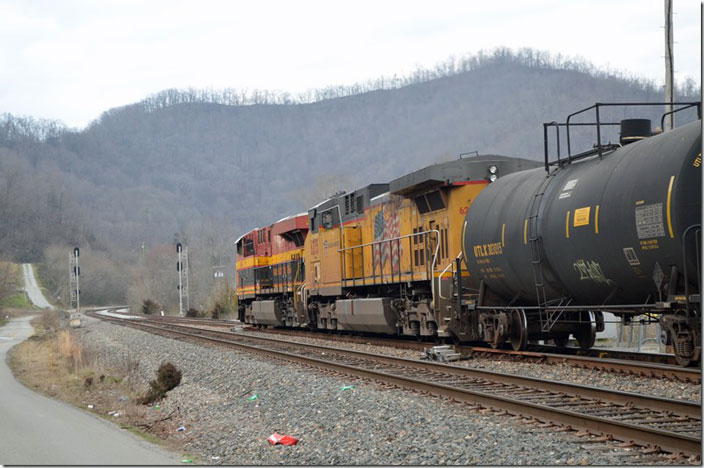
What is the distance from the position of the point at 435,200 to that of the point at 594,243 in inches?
249

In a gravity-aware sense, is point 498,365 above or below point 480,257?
below

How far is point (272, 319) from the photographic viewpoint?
3195 cm

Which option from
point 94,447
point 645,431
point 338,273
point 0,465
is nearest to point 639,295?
point 645,431

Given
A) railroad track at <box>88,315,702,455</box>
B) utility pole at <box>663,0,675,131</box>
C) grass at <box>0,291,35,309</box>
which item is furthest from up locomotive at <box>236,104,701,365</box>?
grass at <box>0,291,35,309</box>

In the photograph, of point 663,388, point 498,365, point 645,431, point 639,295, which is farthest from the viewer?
point 498,365

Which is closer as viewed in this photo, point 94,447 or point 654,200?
point 94,447

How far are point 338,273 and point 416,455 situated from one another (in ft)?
51.7

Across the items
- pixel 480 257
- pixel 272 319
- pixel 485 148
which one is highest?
pixel 485 148

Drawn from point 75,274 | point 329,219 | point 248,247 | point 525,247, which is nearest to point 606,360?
point 525,247

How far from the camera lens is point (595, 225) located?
1222 cm

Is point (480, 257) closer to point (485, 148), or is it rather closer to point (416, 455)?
point (416, 455)

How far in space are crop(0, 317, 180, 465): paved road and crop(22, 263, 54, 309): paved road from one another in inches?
3527

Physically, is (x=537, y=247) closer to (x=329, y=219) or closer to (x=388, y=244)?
(x=388, y=244)

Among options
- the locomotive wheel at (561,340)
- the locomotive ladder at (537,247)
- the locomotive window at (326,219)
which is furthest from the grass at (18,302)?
the locomotive ladder at (537,247)
